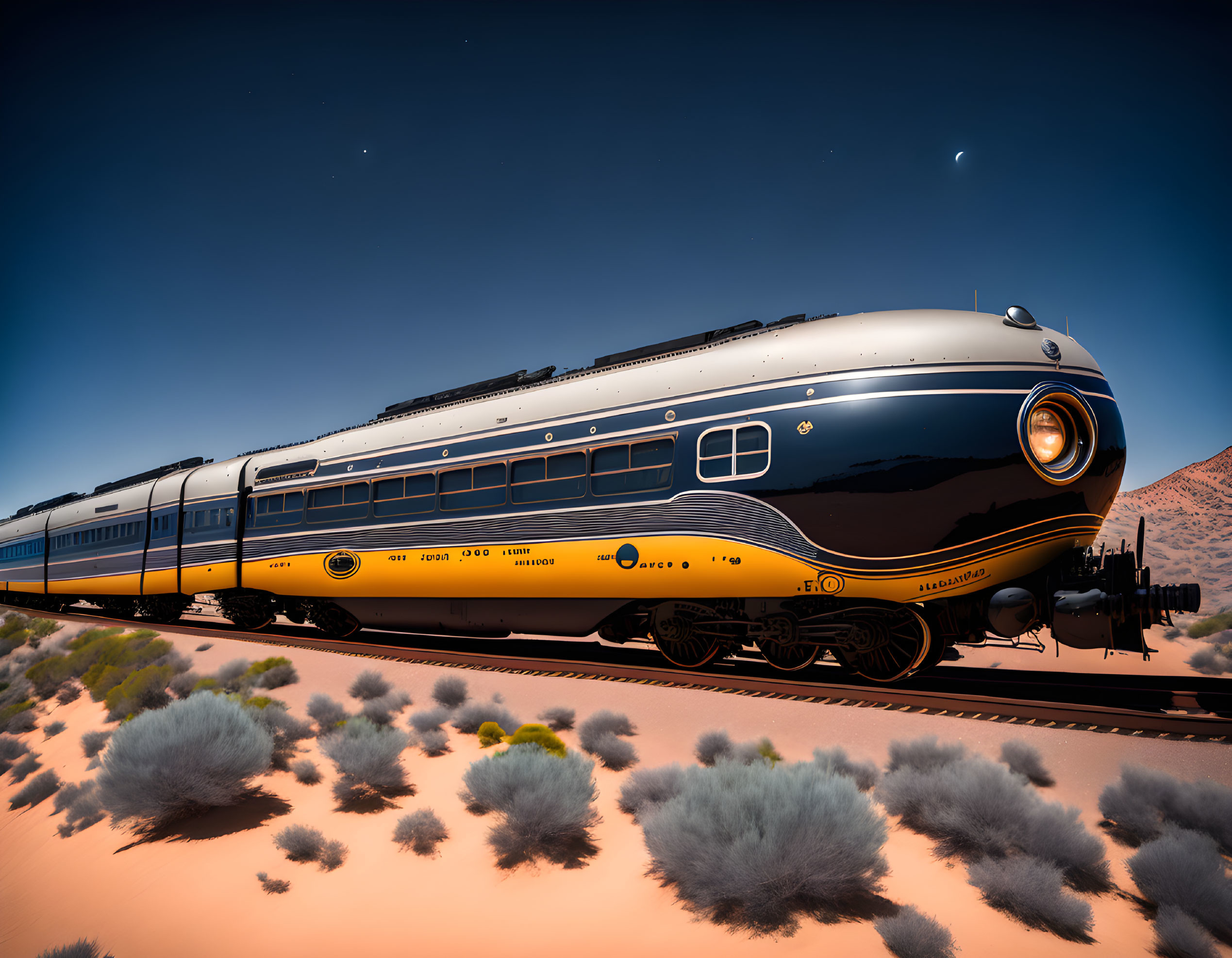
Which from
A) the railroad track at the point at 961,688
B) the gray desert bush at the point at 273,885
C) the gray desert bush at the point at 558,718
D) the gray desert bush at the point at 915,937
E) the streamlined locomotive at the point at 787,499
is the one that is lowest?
the gray desert bush at the point at 273,885

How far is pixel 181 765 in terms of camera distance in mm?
6457

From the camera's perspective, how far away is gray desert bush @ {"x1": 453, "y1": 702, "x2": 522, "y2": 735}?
28.3ft

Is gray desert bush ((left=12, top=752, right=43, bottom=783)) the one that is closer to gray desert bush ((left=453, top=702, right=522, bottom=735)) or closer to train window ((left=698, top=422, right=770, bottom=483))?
gray desert bush ((left=453, top=702, right=522, bottom=735))

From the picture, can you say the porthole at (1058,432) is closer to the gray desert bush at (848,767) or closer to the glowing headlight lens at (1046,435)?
the glowing headlight lens at (1046,435)

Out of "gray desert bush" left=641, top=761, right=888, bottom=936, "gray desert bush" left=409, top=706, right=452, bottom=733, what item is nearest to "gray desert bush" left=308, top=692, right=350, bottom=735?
"gray desert bush" left=409, top=706, right=452, bottom=733

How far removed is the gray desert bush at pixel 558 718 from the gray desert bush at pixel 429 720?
1370mm

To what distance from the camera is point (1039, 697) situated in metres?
6.26

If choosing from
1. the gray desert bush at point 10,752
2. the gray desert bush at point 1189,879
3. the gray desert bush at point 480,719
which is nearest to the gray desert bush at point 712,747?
the gray desert bush at point 480,719

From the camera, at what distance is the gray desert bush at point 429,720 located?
8617 mm

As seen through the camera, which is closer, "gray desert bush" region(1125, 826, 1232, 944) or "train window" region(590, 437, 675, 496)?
"gray desert bush" region(1125, 826, 1232, 944)

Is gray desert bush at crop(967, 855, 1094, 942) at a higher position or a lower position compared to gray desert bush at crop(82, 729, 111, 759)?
higher

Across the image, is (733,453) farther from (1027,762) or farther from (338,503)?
(338,503)

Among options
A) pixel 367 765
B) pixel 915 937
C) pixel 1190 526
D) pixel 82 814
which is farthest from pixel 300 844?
pixel 1190 526

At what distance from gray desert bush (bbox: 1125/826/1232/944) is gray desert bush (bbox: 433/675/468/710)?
8.14 m
